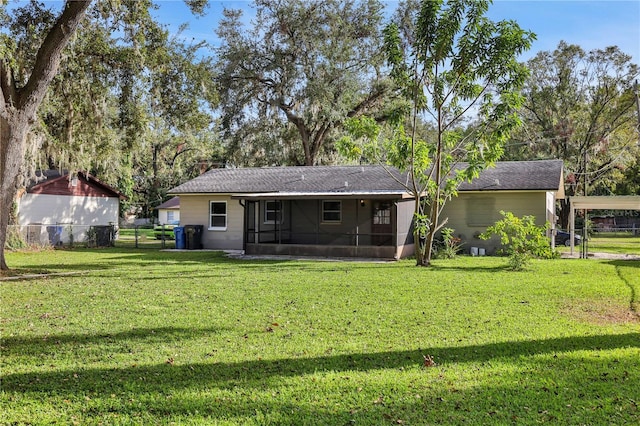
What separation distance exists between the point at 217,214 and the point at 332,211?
532 cm

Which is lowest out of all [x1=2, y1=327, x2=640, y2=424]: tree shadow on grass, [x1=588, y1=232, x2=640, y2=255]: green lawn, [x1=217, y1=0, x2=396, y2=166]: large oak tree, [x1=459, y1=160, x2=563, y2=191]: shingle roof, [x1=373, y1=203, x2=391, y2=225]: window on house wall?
[x1=2, y1=327, x2=640, y2=424]: tree shadow on grass

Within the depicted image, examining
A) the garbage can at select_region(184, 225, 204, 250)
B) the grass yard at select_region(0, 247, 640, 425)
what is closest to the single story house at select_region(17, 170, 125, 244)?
the garbage can at select_region(184, 225, 204, 250)

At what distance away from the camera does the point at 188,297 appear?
9.75 meters

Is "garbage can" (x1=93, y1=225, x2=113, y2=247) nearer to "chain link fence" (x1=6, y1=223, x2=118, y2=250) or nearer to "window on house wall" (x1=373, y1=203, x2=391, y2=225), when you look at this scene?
"chain link fence" (x1=6, y1=223, x2=118, y2=250)

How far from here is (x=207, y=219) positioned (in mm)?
23406

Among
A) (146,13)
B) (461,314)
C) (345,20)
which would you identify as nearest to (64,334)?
(461,314)

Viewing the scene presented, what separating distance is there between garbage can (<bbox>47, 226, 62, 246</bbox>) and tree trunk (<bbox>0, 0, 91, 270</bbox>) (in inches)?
456

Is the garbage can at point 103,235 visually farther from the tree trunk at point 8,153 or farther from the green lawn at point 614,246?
the green lawn at point 614,246

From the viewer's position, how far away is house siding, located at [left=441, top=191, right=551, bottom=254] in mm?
19875

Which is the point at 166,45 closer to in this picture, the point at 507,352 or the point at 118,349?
the point at 118,349

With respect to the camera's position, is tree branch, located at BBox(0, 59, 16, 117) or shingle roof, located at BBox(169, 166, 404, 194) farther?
shingle roof, located at BBox(169, 166, 404, 194)

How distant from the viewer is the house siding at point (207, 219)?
2281cm

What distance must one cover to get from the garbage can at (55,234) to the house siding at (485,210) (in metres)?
17.6

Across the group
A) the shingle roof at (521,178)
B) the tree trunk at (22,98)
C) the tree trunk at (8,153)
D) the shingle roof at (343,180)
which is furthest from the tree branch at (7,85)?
the shingle roof at (521,178)
